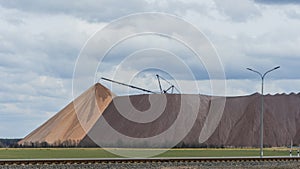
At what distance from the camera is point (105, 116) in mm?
146500

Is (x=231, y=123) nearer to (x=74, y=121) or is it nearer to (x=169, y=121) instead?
(x=169, y=121)

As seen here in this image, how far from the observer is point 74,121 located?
465 feet

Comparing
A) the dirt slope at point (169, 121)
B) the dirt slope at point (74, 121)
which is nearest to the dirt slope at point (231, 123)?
the dirt slope at point (169, 121)

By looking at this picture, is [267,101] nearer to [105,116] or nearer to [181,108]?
[181,108]

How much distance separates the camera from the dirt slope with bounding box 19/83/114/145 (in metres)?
136

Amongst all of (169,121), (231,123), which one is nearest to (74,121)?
(169,121)

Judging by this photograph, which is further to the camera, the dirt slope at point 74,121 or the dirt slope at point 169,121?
the dirt slope at point 74,121

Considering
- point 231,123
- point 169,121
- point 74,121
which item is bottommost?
point 74,121

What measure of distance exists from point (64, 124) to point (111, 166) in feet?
314

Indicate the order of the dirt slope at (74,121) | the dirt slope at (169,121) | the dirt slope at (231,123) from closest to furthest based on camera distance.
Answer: the dirt slope at (169,121)
the dirt slope at (231,123)
the dirt slope at (74,121)

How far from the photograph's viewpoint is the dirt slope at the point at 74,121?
445ft

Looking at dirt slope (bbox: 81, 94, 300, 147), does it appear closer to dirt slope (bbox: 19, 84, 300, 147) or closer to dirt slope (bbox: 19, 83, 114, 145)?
dirt slope (bbox: 19, 84, 300, 147)

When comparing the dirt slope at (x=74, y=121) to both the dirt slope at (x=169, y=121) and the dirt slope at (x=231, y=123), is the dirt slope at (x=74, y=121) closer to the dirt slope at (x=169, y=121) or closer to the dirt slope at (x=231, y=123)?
the dirt slope at (x=169, y=121)

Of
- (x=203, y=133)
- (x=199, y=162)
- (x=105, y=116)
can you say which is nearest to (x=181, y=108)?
(x=203, y=133)
